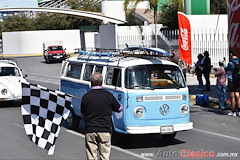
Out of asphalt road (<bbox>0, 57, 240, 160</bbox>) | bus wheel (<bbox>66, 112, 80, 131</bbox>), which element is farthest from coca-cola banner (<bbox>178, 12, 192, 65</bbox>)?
bus wheel (<bbox>66, 112, 80, 131</bbox>)

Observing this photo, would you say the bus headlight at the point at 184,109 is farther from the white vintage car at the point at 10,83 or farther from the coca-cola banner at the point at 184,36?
the coca-cola banner at the point at 184,36

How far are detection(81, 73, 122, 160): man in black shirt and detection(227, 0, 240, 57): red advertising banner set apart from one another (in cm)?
1231

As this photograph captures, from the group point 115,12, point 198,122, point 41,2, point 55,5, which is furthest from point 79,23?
point 198,122

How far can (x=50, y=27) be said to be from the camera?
90000 mm

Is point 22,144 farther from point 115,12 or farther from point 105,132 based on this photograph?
point 115,12

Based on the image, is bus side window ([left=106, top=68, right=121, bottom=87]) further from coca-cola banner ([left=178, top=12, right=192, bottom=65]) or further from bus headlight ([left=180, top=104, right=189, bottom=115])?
coca-cola banner ([left=178, top=12, right=192, bottom=65])

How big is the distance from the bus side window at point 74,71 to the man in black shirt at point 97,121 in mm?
5929

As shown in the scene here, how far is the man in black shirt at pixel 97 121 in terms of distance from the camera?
740cm

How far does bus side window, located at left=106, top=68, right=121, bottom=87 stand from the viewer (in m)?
11.3

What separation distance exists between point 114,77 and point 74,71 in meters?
2.71

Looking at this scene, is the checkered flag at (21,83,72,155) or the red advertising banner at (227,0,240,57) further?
the red advertising banner at (227,0,240,57)

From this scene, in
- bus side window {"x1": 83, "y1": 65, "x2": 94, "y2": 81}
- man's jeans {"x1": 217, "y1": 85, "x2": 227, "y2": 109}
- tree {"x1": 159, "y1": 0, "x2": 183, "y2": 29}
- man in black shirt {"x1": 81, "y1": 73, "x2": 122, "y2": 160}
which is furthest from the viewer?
tree {"x1": 159, "y1": 0, "x2": 183, "y2": 29}

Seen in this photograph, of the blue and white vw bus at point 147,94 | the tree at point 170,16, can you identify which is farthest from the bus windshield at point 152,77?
the tree at point 170,16

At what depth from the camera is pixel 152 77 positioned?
1116 cm
